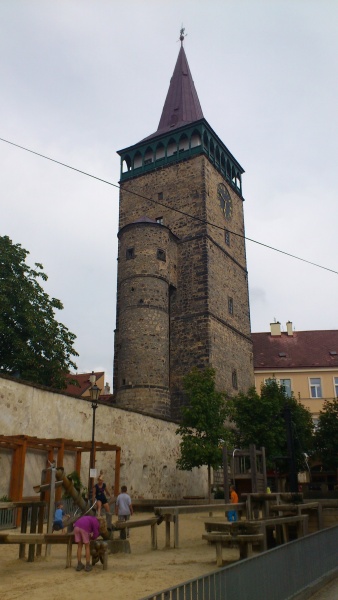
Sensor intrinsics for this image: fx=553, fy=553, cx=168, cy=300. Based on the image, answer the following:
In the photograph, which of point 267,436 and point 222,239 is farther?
point 222,239

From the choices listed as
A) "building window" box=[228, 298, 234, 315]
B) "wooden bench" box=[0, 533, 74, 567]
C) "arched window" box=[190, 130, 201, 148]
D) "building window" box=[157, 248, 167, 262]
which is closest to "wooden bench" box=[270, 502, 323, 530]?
"wooden bench" box=[0, 533, 74, 567]

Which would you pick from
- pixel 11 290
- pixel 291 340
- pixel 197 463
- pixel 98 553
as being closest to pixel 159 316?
pixel 11 290

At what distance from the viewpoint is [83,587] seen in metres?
7.03

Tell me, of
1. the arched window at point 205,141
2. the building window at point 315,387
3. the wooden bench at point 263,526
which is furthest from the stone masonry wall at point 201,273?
the wooden bench at point 263,526

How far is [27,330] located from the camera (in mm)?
25953

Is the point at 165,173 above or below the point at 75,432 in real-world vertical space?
above

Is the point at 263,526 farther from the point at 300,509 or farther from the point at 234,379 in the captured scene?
the point at 234,379

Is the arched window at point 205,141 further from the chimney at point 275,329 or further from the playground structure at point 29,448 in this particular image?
the playground structure at point 29,448

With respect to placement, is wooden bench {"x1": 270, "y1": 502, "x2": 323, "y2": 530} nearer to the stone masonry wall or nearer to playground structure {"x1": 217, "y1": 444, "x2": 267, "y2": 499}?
playground structure {"x1": 217, "y1": 444, "x2": 267, "y2": 499}

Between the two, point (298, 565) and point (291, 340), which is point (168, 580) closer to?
point (298, 565)

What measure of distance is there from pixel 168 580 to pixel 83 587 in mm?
1150

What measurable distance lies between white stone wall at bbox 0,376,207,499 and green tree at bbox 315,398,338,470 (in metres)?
6.82

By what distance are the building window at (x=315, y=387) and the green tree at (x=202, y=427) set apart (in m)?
18.0

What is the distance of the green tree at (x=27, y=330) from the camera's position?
25.4 m
